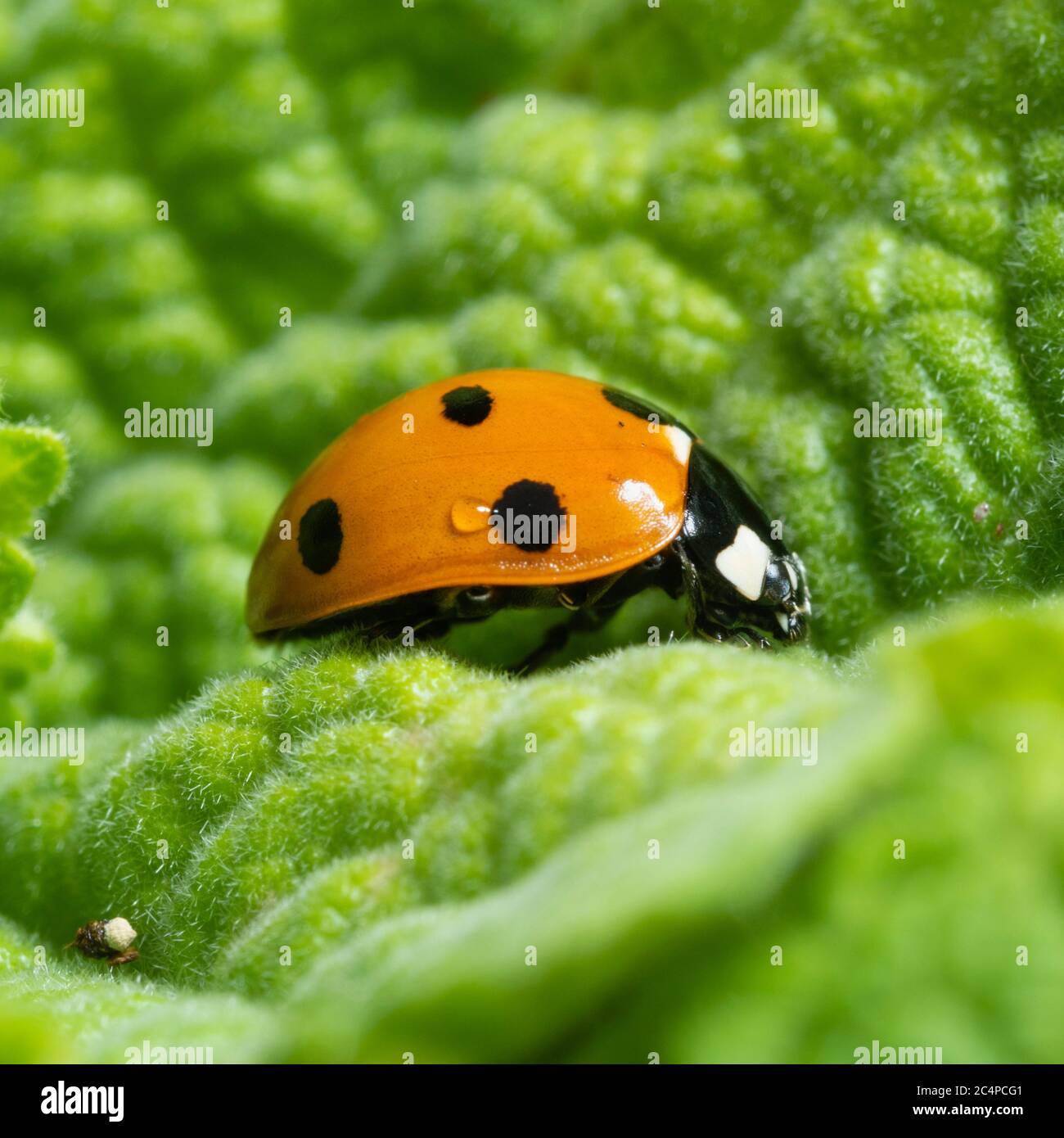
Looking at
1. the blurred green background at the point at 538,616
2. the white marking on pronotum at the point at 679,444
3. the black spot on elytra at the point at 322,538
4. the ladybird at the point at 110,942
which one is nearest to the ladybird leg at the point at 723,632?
the blurred green background at the point at 538,616

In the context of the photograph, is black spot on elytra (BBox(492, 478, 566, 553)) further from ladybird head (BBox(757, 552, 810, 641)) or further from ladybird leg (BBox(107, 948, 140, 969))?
ladybird leg (BBox(107, 948, 140, 969))

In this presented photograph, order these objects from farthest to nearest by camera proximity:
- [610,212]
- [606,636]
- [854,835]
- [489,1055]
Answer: [610,212], [606,636], [854,835], [489,1055]

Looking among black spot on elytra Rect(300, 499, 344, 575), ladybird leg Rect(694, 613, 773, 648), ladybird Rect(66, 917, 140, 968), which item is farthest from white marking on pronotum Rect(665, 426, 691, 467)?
ladybird Rect(66, 917, 140, 968)

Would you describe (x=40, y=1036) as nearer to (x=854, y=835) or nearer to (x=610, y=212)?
(x=854, y=835)

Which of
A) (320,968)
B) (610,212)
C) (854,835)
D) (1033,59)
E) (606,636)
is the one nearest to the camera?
(854,835)

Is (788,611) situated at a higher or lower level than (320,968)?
higher

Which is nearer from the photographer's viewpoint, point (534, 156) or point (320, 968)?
point (320, 968)

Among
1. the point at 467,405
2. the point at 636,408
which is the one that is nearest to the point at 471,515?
the point at 467,405
